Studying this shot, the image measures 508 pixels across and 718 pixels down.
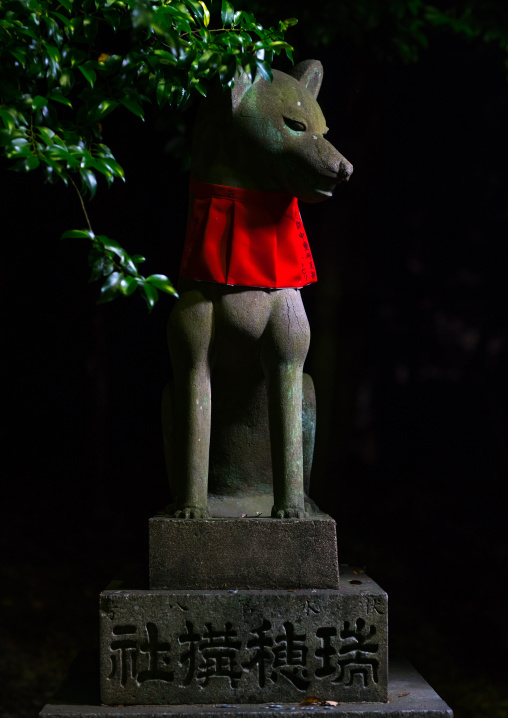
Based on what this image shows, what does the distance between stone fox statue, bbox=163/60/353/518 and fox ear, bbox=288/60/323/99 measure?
90 mm

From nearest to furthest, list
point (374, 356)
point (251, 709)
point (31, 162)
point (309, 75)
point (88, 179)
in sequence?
point (31, 162) < point (88, 179) < point (251, 709) < point (309, 75) < point (374, 356)

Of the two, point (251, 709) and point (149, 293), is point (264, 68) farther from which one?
point (251, 709)

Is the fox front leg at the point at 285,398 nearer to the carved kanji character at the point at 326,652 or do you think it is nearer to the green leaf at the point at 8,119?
the carved kanji character at the point at 326,652

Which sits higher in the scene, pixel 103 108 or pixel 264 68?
pixel 264 68

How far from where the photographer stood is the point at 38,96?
2.48 meters

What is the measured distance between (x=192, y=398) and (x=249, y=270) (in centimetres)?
47

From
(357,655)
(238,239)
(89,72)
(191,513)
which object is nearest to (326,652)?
(357,655)

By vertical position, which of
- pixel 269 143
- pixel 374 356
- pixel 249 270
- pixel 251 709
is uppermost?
pixel 269 143

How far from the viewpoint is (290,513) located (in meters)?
3.06

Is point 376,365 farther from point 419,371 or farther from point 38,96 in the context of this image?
point 38,96

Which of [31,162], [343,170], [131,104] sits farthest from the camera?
[343,170]

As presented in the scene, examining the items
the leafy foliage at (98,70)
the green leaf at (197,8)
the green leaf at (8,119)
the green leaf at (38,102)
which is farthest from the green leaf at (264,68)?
the green leaf at (8,119)

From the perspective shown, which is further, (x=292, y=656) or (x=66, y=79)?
(x=292, y=656)

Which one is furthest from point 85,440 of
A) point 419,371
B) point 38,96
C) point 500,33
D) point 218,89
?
point 500,33
